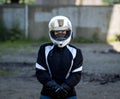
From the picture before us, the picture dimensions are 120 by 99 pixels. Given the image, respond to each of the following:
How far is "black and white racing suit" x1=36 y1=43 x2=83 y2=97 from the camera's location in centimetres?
427

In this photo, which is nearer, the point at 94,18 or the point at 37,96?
the point at 37,96

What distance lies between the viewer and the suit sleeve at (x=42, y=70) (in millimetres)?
4217

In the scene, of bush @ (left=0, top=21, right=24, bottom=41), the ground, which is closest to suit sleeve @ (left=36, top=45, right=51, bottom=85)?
the ground

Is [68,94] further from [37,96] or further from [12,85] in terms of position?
[12,85]

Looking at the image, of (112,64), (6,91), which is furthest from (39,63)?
(112,64)

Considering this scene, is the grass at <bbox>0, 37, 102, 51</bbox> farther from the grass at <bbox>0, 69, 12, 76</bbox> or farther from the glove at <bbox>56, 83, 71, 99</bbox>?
the glove at <bbox>56, 83, 71, 99</bbox>

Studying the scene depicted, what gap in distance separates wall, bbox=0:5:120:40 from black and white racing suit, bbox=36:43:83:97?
48.6 ft

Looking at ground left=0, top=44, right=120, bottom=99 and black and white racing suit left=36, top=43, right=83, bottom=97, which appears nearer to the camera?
black and white racing suit left=36, top=43, right=83, bottom=97

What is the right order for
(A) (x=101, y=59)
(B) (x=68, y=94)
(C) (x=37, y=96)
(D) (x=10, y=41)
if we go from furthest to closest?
(D) (x=10, y=41)
(A) (x=101, y=59)
(C) (x=37, y=96)
(B) (x=68, y=94)

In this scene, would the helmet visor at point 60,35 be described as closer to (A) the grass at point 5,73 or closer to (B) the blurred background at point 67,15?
(A) the grass at point 5,73

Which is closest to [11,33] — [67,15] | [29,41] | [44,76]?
[29,41]

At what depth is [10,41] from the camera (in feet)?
62.8

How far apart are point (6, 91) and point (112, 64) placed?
4.63 meters

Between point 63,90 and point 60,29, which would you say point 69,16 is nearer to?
point 60,29
